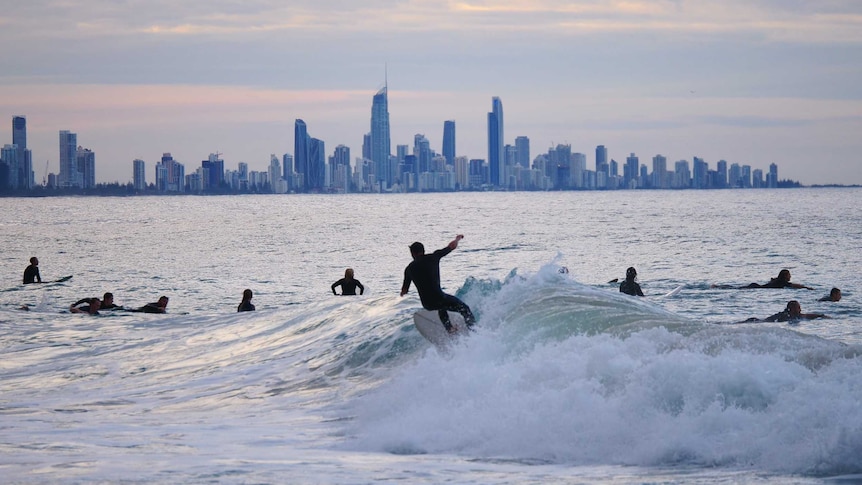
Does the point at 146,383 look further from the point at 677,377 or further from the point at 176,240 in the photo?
the point at 176,240

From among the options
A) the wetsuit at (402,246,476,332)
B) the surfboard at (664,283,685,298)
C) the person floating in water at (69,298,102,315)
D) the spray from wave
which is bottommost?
the surfboard at (664,283,685,298)

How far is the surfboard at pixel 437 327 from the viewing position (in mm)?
14188

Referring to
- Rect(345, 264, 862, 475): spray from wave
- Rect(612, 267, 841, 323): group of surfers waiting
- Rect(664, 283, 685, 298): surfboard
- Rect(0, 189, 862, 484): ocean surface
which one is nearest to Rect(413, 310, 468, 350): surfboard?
Rect(0, 189, 862, 484): ocean surface

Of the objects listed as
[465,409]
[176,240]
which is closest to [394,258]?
[176,240]

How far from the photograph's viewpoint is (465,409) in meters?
10.6

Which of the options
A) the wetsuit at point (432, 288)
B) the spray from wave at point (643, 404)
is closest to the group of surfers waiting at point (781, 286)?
the wetsuit at point (432, 288)

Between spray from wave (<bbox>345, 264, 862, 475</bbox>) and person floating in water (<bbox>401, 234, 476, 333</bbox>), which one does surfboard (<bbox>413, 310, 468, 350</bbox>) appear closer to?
person floating in water (<bbox>401, 234, 476, 333</bbox>)

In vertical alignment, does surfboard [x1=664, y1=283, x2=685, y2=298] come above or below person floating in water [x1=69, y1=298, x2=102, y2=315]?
below

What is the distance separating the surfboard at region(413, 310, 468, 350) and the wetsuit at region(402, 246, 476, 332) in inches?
3.0

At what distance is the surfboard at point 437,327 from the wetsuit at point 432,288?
0.25 feet

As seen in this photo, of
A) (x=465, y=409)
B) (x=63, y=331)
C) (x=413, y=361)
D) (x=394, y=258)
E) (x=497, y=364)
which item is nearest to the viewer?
(x=465, y=409)

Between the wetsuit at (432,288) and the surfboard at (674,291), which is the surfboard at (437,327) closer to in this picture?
the wetsuit at (432,288)

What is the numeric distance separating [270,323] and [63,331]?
15.5 feet

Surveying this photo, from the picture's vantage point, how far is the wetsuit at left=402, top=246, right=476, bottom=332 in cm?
1412
